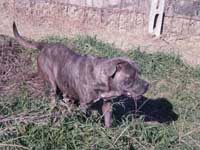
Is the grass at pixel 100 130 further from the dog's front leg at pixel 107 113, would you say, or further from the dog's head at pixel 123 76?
the dog's head at pixel 123 76

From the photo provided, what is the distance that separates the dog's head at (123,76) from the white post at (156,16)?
376 centimetres

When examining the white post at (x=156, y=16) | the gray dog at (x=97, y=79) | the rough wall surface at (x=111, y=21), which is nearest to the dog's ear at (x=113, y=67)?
the gray dog at (x=97, y=79)

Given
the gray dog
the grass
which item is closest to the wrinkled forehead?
the gray dog

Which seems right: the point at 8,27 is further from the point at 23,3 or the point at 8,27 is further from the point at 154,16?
the point at 154,16

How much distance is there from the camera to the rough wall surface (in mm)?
9031

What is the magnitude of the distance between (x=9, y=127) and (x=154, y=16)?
4.98 meters

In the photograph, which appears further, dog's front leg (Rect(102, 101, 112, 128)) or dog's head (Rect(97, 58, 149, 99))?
dog's front leg (Rect(102, 101, 112, 128))

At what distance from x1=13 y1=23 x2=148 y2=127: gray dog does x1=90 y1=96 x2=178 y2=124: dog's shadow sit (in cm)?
55

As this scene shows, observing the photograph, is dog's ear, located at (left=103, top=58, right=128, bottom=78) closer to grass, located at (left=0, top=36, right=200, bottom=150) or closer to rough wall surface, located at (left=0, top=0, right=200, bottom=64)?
grass, located at (left=0, top=36, right=200, bottom=150)

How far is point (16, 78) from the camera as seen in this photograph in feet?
23.1

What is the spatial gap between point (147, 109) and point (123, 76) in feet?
5.01

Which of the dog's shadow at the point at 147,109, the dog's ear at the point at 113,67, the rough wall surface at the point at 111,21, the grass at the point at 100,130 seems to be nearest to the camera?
the grass at the point at 100,130

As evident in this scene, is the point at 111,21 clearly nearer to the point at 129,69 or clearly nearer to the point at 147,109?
the point at 147,109

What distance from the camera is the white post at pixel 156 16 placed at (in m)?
9.03
